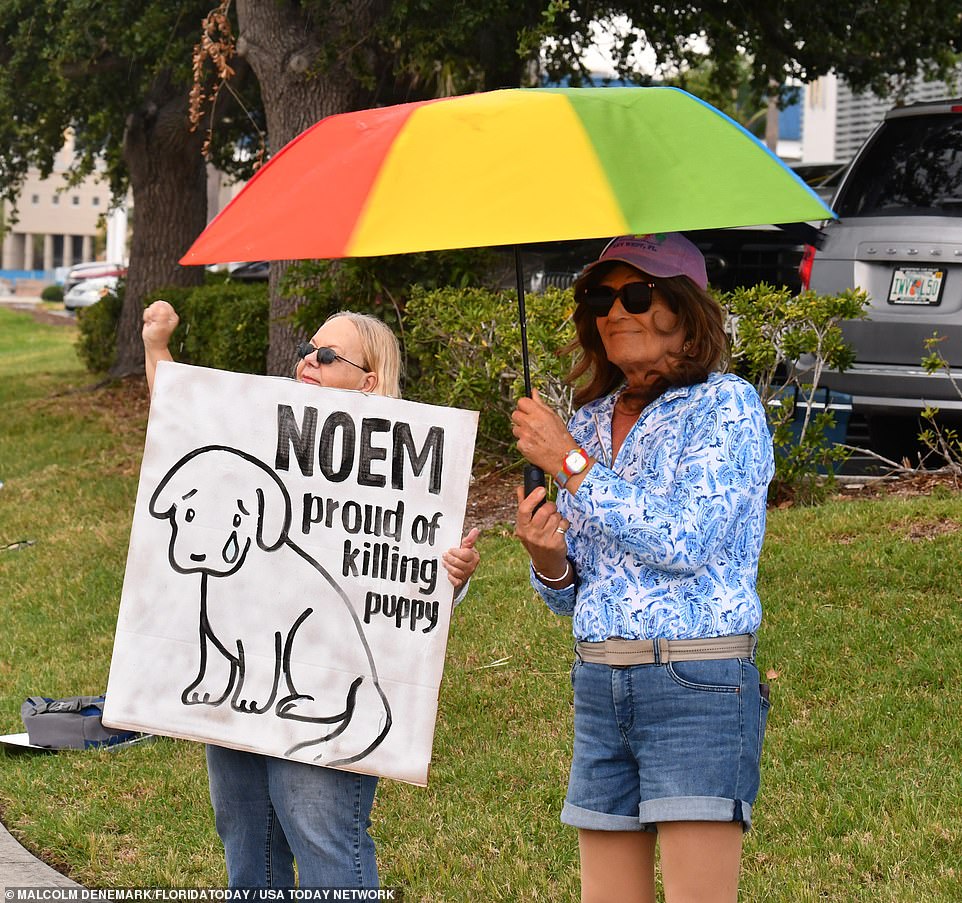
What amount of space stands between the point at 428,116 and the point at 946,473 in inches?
230

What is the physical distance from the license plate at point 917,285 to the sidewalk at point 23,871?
538 centimetres

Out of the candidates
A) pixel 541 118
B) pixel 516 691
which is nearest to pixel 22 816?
pixel 516 691

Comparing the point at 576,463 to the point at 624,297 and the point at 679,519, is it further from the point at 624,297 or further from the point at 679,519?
the point at 624,297

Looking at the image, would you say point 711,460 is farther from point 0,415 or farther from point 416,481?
point 0,415

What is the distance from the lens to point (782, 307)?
7.47m

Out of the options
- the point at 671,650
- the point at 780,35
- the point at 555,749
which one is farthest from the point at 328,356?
the point at 780,35

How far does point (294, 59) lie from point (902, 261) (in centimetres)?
510

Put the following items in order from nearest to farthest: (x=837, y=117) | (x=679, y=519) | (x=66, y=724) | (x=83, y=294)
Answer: (x=679, y=519) → (x=66, y=724) → (x=837, y=117) → (x=83, y=294)

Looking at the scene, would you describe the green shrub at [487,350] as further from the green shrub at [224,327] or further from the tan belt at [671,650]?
the tan belt at [671,650]

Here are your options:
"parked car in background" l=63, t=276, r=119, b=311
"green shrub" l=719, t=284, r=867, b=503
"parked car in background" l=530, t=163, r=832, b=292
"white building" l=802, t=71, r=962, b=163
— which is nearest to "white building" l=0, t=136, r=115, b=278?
"parked car in background" l=63, t=276, r=119, b=311

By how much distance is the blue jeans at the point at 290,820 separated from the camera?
10.2ft

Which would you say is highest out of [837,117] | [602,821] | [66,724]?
[837,117]

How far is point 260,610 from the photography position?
10.5 feet

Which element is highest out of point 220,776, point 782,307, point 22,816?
point 782,307
